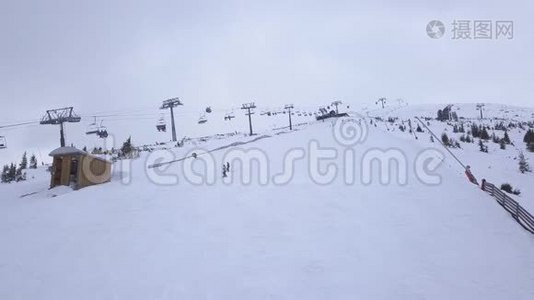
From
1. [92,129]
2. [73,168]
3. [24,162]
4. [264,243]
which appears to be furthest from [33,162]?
[264,243]

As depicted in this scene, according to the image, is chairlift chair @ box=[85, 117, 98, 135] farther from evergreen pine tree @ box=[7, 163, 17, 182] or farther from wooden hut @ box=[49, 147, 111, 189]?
wooden hut @ box=[49, 147, 111, 189]

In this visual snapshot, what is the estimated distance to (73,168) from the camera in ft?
62.4

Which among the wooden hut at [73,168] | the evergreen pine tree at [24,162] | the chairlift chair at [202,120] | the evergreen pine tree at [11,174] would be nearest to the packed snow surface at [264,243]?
the wooden hut at [73,168]

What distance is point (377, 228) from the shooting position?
13117 millimetres

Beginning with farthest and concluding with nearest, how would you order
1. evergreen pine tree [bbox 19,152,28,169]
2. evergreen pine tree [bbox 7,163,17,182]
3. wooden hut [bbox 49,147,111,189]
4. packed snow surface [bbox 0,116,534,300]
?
evergreen pine tree [bbox 19,152,28,169] → evergreen pine tree [bbox 7,163,17,182] → wooden hut [bbox 49,147,111,189] → packed snow surface [bbox 0,116,534,300]

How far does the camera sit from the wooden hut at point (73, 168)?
1864 cm

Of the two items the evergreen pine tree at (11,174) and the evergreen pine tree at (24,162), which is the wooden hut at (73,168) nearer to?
the evergreen pine tree at (11,174)

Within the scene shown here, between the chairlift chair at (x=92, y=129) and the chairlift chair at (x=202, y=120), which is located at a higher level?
the chairlift chair at (x=202, y=120)

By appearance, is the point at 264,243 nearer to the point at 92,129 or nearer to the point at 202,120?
the point at 92,129

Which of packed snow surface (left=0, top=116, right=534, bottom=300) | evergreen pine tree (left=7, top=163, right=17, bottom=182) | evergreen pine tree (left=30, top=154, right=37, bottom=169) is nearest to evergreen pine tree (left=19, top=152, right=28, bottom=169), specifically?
evergreen pine tree (left=30, top=154, right=37, bottom=169)

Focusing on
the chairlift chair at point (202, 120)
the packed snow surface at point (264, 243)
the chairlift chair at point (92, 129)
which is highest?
the chairlift chair at point (202, 120)

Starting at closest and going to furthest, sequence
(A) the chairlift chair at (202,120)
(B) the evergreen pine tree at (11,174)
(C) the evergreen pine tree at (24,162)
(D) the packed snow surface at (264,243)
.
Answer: (D) the packed snow surface at (264,243), (B) the evergreen pine tree at (11,174), (C) the evergreen pine tree at (24,162), (A) the chairlift chair at (202,120)

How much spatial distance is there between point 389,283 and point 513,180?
1609 centimetres

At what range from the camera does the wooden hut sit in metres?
18.6
